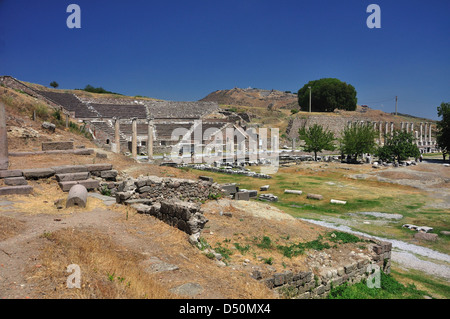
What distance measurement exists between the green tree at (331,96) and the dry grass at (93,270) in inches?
3110

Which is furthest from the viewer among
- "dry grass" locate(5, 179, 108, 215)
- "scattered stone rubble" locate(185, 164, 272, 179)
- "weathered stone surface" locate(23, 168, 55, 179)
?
"scattered stone rubble" locate(185, 164, 272, 179)

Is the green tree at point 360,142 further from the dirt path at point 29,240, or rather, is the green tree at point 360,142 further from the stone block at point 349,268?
the dirt path at point 29,240

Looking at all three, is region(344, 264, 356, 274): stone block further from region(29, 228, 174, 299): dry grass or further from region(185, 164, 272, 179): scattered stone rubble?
A: region(185, 164, 272, 179): scattered stone rubble

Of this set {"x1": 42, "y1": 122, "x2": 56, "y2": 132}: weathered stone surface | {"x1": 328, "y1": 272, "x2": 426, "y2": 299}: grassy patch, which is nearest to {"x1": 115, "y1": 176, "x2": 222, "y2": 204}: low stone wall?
{"x1": 328, "y1": 272, "x2": 426, "y2": 299}: grassy patch

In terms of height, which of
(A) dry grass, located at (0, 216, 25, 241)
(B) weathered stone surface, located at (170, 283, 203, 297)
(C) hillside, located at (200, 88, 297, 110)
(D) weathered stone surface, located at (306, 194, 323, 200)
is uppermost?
(C) hillside, located at (200, 88, 297, 110)

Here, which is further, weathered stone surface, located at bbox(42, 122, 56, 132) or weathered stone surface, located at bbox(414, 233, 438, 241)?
weathered stone surface, located at bbox(42, 122, 56, 132)

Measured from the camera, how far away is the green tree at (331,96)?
3120 inches

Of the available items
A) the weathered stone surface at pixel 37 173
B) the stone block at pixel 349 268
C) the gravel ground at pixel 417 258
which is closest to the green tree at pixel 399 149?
the gravel ground at pixel 417 258

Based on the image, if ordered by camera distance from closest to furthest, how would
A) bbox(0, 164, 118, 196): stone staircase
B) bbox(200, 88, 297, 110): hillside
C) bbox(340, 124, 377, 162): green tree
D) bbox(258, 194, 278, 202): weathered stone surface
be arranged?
bbox(0, 164, 118, 196): stone staircase → bbox(258, 194, 278, 202): weathered stone surface → bbox(340, 124, 377, 162): green tree → bbox(200, 88, 297, 110): hillside

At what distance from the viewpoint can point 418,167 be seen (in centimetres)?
3319

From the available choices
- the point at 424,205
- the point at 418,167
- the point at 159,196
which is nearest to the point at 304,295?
the point at 159,196

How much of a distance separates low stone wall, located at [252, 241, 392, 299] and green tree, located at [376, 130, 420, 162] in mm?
30476

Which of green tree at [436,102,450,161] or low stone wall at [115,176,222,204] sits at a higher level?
green tree at [436,102,450,161]

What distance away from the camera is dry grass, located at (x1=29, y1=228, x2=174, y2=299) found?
4777 mm
